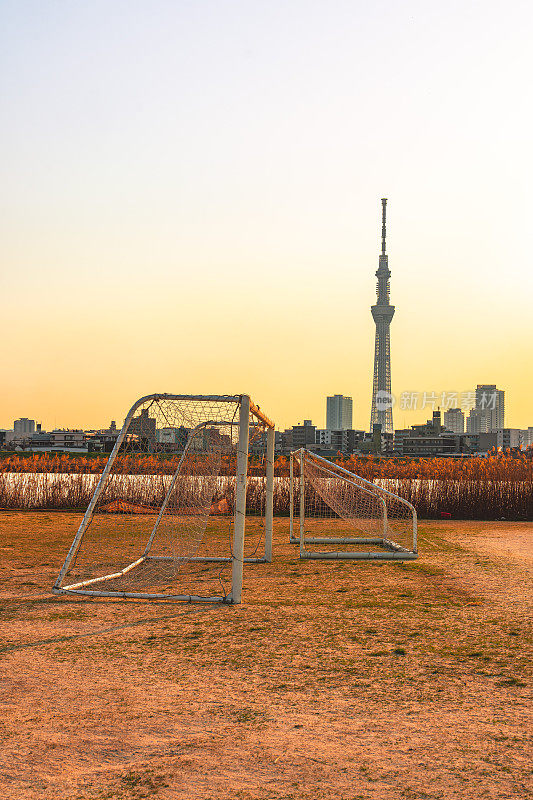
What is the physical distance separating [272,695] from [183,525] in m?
6.96

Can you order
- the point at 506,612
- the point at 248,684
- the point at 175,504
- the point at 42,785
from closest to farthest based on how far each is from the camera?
the point at 42,785 → the point at 248,684 → the point at 506,612 → the point at 175,504

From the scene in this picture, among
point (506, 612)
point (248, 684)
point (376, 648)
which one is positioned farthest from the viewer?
point (506, 612)

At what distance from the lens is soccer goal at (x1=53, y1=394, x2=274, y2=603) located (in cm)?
823

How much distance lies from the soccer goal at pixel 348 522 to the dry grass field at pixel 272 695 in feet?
8.66

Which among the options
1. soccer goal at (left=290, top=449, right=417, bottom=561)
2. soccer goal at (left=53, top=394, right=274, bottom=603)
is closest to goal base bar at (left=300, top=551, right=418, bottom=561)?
soccer goal at (left=290, top=449, right=417, bottom=561)

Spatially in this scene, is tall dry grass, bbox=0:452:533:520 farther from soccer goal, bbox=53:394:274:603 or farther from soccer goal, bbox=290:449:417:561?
soccer goal, bbox=53:394:274:603

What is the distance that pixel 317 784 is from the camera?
351 centimetres

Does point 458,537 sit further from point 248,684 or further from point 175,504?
point 248,684

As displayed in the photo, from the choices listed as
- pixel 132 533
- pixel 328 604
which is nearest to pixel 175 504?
pixel 132 533

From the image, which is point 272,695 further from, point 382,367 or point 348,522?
point 382,367

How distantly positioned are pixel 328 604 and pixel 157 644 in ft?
7.73

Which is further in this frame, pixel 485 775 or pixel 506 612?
pixel 506 612

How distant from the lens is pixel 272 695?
15.8ft

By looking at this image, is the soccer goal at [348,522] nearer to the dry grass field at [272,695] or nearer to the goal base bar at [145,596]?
the dry grass field at [272,695]
